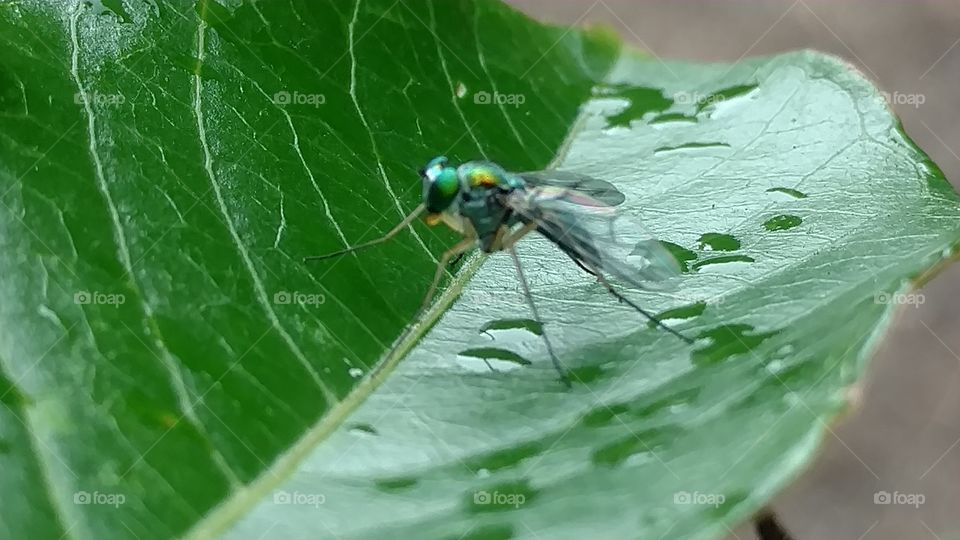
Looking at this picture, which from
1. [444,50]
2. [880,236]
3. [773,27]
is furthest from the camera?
[773,27]

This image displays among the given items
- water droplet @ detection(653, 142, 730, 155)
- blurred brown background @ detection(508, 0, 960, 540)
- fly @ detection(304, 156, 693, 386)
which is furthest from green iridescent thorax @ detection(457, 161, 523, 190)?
blurred brown background @ detection(508, 0, 960, 540)

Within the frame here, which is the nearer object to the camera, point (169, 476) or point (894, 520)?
point (169, 476)

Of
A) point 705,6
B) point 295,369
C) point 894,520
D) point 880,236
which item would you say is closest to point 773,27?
point 705,6

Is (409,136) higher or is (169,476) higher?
(409,136)

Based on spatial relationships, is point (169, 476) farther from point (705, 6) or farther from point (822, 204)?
point (705, 6)

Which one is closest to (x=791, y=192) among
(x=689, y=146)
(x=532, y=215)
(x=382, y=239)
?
(x=689, y=146)

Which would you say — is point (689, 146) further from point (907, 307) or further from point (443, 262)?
point (907, 307)

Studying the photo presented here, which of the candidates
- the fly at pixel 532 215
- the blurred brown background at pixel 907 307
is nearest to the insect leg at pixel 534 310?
the fly at pixel 532 215
